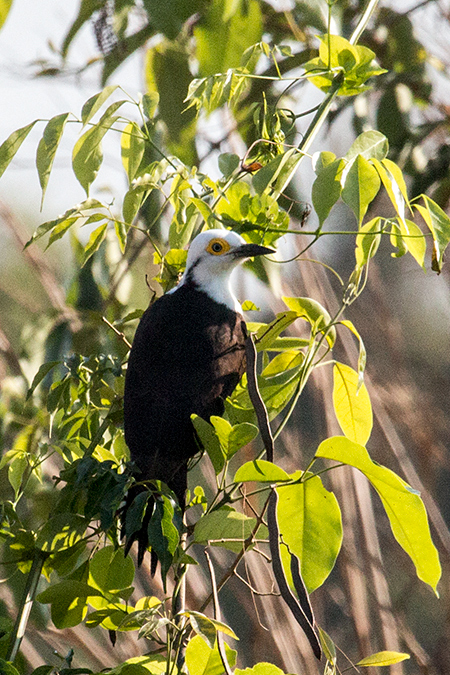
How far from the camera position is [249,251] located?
0.99 m

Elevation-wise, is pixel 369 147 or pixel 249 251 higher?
pixel 369 147

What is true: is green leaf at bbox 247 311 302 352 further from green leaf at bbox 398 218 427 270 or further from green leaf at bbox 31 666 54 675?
green leaf at bbox 31 666 54 675

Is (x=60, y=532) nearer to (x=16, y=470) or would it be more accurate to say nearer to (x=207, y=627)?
(x=16, y=470)

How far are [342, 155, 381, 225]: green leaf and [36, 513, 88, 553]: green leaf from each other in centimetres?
46

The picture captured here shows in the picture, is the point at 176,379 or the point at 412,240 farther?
the point at 176,379

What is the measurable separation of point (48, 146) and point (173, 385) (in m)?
0.31

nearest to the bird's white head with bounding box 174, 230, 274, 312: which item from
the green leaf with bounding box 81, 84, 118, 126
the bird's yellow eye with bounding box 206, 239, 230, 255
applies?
the bird's yellow eye with bounding box 206, 239, 230, 255

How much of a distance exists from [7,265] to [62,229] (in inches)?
211

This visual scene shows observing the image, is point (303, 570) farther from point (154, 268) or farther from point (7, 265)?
point (7, 265)

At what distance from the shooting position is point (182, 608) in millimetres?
815

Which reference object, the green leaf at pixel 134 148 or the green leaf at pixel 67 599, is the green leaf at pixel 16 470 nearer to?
the green leaf at pixel 67 599

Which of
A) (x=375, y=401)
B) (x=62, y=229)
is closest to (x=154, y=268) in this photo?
(x=375, y=401)

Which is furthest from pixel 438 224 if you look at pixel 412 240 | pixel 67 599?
pixel 67 599

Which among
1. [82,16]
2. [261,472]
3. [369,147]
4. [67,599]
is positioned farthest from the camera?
[82,16]
